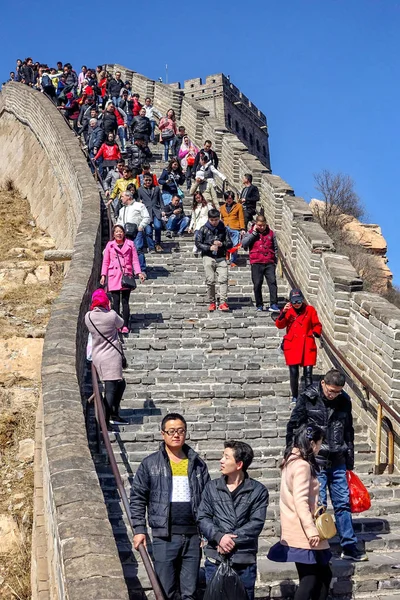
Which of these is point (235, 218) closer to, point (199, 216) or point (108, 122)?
point (199, 216)

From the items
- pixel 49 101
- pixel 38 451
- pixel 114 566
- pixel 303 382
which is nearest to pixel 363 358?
pixel 303 382

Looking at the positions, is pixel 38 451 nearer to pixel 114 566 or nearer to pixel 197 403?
pixel 197 403

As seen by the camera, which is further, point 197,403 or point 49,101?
point 49,101

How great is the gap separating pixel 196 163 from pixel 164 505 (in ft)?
48.5

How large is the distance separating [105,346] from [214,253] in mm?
4319

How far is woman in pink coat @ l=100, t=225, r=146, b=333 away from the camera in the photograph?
38.9 feet

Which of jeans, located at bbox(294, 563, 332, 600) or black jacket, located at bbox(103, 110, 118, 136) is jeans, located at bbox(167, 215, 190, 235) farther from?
jeans, located at bbox(294, 563, 332, 600)

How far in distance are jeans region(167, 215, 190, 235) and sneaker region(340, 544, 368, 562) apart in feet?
34.3

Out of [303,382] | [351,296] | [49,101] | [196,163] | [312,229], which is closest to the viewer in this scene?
[303,382]

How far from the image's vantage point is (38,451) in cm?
970

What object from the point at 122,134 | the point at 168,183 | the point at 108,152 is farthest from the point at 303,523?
the point at 122,134

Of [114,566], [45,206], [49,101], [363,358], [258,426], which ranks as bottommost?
[114,566]

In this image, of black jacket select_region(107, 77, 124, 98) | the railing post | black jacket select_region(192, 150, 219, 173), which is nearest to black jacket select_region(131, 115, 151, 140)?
black jacket select_region(192, 150, 219, 173)

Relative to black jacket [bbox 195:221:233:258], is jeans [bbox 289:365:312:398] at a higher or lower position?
lower
